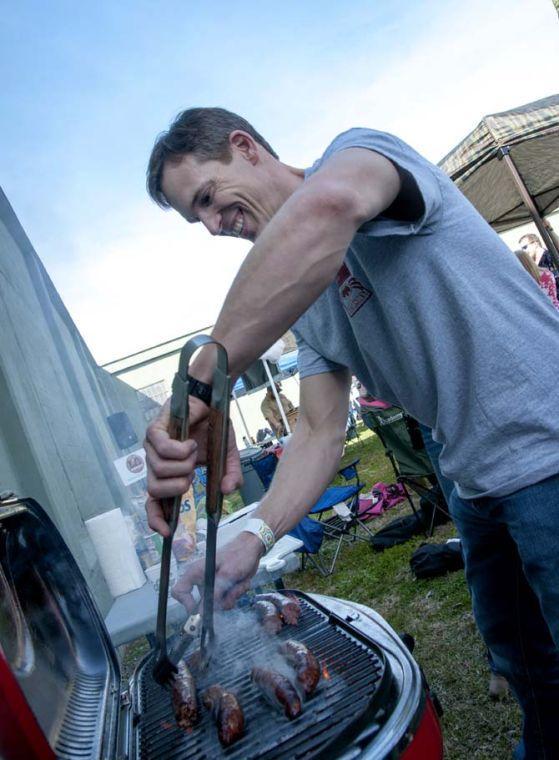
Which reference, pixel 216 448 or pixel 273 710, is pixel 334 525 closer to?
pixel 273 710

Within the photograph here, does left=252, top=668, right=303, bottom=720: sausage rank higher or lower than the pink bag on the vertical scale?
higher

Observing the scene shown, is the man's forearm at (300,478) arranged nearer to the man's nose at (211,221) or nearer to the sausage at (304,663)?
the sausage at (304,663)

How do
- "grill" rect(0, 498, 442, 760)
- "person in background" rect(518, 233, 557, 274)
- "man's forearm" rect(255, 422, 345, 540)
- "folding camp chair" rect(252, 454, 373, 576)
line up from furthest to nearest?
"person in background" rect(518, 233, 557, 274) < "folding camp chair" rect(252, 454, 373, 576) < "man's forearm" rect(255, 422, 345, 540) < "grill" rect(0, 498, 442, 760)

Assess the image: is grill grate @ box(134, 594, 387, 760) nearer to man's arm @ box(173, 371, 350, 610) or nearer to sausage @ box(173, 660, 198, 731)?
sausage @ box(173, 660, 198, 731)

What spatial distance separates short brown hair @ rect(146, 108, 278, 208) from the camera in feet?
4.83

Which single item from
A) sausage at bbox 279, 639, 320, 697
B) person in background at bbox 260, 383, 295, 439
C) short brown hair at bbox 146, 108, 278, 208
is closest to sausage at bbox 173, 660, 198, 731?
sausage at bbox 279, 639, 320, 697

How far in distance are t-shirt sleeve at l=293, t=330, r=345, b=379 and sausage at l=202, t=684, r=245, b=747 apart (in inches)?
42.2

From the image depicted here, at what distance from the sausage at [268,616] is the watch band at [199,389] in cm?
130

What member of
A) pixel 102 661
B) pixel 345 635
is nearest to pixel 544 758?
pixel 345 635

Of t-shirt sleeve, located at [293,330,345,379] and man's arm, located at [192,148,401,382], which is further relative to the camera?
t-shirt sleeve, located at [293,330,345,379]

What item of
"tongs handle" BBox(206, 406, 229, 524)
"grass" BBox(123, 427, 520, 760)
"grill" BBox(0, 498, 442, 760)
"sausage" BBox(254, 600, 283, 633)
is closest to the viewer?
"tongs handle" BBox(206, 406, 229, 524)

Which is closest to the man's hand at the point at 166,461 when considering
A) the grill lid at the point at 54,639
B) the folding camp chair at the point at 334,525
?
the grill lid at the point at 54,639

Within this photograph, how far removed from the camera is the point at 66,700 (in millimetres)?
1468

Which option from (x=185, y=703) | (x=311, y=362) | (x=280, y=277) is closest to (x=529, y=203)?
(x=311, y=362)
